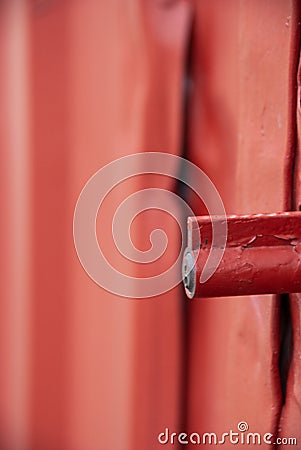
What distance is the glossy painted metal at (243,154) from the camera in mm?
245

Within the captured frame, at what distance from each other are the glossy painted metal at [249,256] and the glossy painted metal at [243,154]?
0.05m

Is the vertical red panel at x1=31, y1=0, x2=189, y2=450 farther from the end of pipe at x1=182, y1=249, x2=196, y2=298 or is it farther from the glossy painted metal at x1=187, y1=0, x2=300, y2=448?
the end of pipe at x1=182, y1=249, x2=196, y2=298

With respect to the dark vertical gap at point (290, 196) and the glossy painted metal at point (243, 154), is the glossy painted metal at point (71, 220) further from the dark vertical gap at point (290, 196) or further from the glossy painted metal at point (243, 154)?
the dark vertical gap at point (290, 196)

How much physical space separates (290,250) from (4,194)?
0.40 m

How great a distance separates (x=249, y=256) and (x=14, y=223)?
0.39 m

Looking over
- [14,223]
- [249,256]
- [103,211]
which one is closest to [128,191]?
[103,211]

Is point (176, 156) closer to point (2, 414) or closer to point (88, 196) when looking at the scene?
point (88, 196)

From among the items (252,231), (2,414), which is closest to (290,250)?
(252,231)

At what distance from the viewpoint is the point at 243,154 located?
0.28 metres

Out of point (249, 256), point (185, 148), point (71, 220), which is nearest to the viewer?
point (249, 256)

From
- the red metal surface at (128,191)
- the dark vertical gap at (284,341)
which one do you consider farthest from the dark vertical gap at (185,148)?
the dark vertical gap at (284,341)

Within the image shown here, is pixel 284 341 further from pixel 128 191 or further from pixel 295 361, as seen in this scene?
pixel 128 191

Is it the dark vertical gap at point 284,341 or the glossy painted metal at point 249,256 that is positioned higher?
the glossy painted metal at point 249,256

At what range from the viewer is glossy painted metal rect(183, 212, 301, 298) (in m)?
0.19
